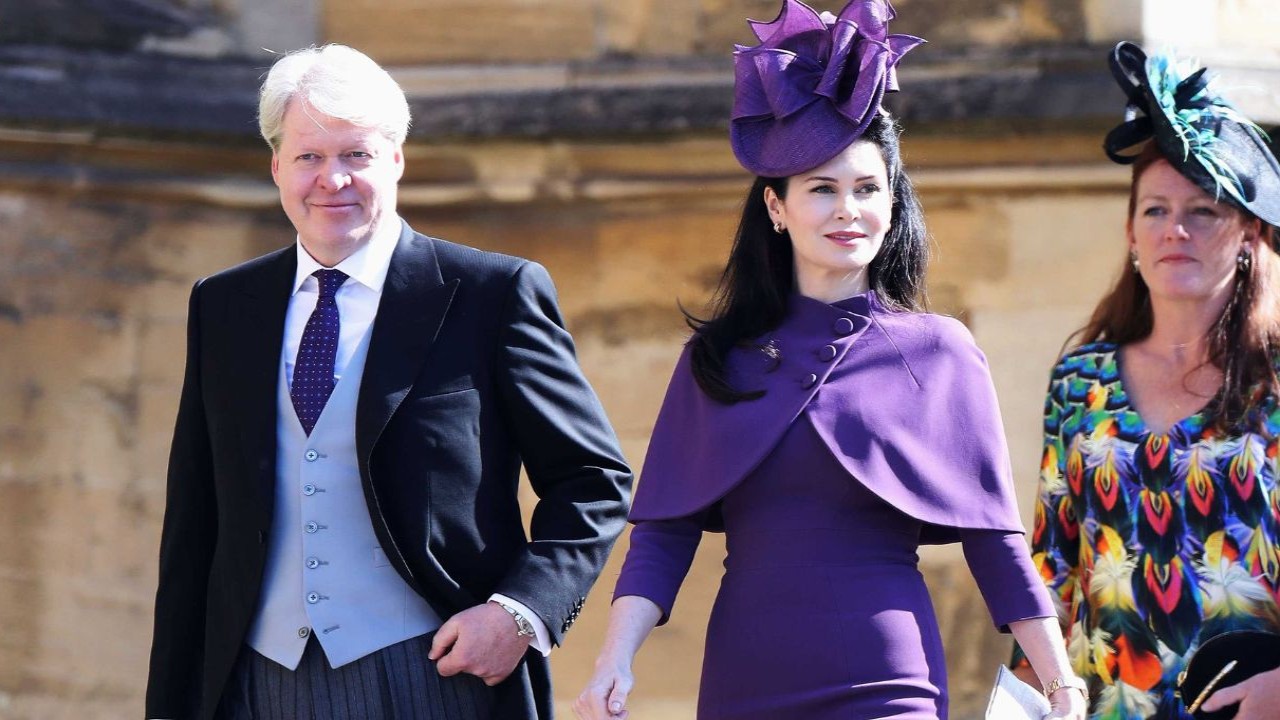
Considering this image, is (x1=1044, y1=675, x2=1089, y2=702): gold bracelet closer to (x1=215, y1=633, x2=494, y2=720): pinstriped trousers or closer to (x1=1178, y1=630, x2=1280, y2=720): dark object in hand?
(x1=1178, y1=630, x2=1280, y2=720): dark object in hand

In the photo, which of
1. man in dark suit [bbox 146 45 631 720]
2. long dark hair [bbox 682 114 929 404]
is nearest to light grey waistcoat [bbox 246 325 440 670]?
man in dark suit [bbox 146 45 631 720]

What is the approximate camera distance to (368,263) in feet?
11.4

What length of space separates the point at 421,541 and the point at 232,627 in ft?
1.18

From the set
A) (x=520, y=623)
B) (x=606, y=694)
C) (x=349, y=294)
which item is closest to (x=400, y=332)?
(x=349, y=294)

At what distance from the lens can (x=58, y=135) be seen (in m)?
5.22

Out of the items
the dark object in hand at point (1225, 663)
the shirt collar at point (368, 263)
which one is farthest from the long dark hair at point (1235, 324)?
the shirt collar at point (368, 263)

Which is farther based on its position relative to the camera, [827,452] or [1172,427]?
[1172,427]

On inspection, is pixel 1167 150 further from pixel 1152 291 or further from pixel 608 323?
pixel 608 323

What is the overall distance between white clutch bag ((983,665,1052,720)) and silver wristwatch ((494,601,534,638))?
0.78 m

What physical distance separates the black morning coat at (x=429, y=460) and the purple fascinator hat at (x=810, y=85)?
51cm

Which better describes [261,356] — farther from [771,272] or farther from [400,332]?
[771,272]

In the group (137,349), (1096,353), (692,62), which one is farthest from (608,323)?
(1096,353)

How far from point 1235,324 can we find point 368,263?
161 centimetres

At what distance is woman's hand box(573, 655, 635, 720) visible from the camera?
2.97 m
